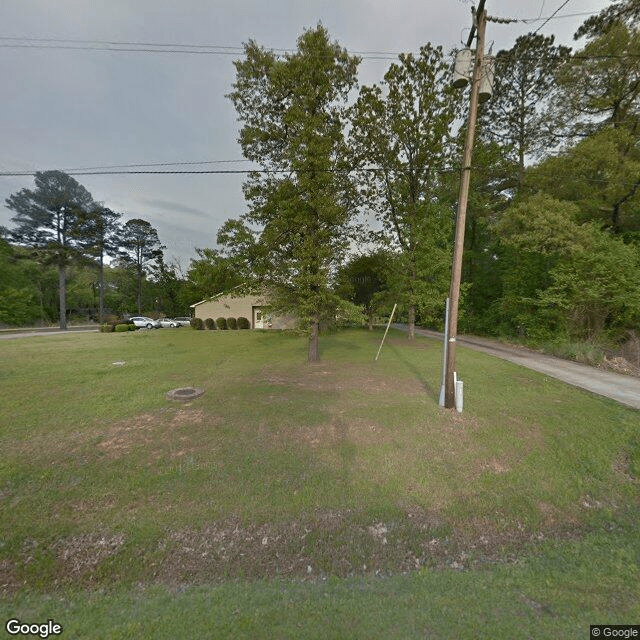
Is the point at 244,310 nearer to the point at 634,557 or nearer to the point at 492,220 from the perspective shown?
the point at 492,220

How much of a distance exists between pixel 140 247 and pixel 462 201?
158 ft

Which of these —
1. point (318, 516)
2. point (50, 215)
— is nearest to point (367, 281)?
point (318, 516)

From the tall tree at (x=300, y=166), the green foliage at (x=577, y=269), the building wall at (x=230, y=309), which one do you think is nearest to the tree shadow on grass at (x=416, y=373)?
the tall tree at (x=300, y=166)

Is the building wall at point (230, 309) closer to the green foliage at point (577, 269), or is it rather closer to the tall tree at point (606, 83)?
the green foliage at point (577, 269)

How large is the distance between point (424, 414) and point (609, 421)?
3541 mm

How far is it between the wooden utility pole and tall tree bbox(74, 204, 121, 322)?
126ft

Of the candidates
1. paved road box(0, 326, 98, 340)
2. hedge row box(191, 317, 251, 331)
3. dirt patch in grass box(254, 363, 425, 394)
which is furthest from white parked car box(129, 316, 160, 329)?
dirt patch in grass box(254, 363, 425, 394)

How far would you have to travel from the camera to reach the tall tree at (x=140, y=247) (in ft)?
130

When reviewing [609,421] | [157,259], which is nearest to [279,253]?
[609,421]

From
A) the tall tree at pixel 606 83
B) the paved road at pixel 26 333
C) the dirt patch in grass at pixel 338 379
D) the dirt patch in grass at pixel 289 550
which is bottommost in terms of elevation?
the dirt patch in grass at pixel 289 550

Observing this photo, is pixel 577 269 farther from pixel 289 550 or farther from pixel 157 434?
pixel 157 434

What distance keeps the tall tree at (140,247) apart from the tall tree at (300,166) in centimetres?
3827

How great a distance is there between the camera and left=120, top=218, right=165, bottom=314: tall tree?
39.7 meters

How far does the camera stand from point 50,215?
28688mm
